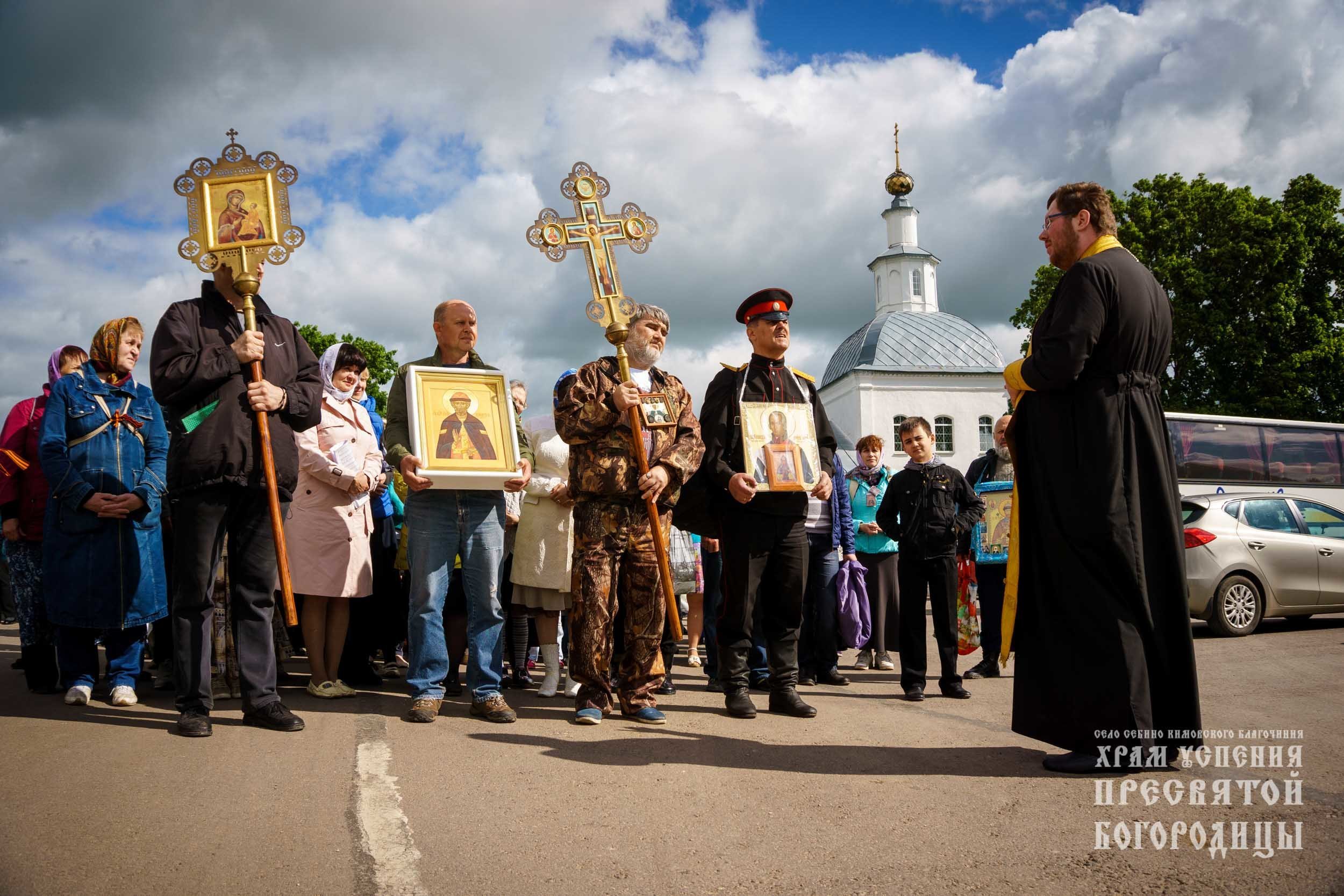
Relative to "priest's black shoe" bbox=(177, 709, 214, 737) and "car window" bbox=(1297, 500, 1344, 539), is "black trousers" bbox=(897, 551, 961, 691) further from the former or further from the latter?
"car window" bbox=(1297, 500, 1344, 539)

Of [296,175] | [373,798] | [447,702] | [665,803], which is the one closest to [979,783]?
[665,803]

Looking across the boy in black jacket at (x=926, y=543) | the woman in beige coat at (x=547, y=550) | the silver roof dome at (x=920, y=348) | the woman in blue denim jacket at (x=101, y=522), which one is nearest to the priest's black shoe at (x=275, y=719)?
the woman in blue denim jacket at (x=101, y=522)

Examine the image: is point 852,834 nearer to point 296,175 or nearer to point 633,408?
point 633,408

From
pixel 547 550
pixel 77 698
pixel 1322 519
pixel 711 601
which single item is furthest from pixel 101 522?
pixel 1322 519

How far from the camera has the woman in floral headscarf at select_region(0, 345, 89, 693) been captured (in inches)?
269

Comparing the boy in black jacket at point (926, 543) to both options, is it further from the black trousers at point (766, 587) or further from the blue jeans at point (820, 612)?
the black trousers at point (766, 587)

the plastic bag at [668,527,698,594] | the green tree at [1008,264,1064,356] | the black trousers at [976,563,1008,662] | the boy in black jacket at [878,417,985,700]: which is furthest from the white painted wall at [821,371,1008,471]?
the boy in black jacket at [878,417,985,700]

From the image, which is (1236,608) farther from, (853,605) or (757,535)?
(757,535)

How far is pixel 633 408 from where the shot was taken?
5.91 m

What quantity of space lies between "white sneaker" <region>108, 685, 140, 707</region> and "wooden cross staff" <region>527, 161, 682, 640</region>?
3.12m

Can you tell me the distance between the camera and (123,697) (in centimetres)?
605

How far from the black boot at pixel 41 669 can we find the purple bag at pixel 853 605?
223 inches

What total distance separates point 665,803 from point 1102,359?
107 inches

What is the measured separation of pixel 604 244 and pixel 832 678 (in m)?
3.89
